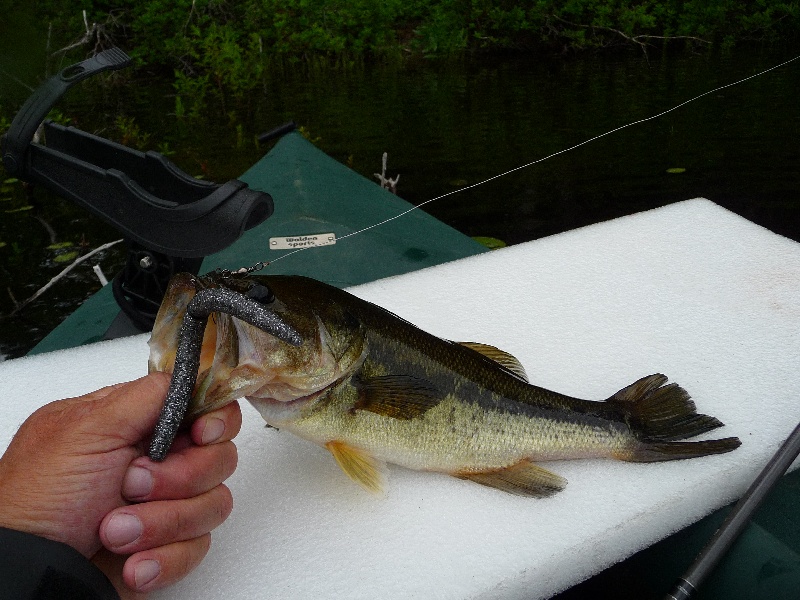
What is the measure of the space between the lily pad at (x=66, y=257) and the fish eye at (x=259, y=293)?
22.1ft

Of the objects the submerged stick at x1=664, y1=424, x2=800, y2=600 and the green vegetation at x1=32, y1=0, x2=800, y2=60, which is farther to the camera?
the green vegetation at x1=32, y1=0, x2=800, y2=60

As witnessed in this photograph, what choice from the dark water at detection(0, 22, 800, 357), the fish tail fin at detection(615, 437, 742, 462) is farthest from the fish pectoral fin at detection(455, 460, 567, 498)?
the dark water at detection(0, 22, 800, 357)

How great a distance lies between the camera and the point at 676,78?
13.1m

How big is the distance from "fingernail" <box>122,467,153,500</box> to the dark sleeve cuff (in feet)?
0.46

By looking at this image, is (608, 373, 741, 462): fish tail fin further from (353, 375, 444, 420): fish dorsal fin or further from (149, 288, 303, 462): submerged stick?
(149, 288, 303, 462): submerged stick

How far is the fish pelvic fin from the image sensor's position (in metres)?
1.88

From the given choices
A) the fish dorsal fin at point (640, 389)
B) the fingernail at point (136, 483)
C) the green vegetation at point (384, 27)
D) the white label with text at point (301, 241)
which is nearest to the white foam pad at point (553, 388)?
the fish dorsal fin at point (640, 389)

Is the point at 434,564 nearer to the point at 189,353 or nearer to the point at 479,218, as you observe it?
the point at 189,353

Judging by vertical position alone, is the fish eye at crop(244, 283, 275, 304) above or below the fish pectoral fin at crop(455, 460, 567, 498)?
above

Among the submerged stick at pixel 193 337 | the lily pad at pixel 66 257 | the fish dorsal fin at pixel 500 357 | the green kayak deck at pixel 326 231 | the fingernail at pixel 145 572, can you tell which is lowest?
the lily pad at pixel 66 257

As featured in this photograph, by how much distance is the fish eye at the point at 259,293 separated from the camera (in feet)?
5.19

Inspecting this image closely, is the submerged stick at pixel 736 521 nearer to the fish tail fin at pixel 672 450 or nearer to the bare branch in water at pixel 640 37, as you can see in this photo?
the fish tail fin at pixel 672 450

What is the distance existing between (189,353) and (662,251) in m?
2.09

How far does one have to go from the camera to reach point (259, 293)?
5.21ft
